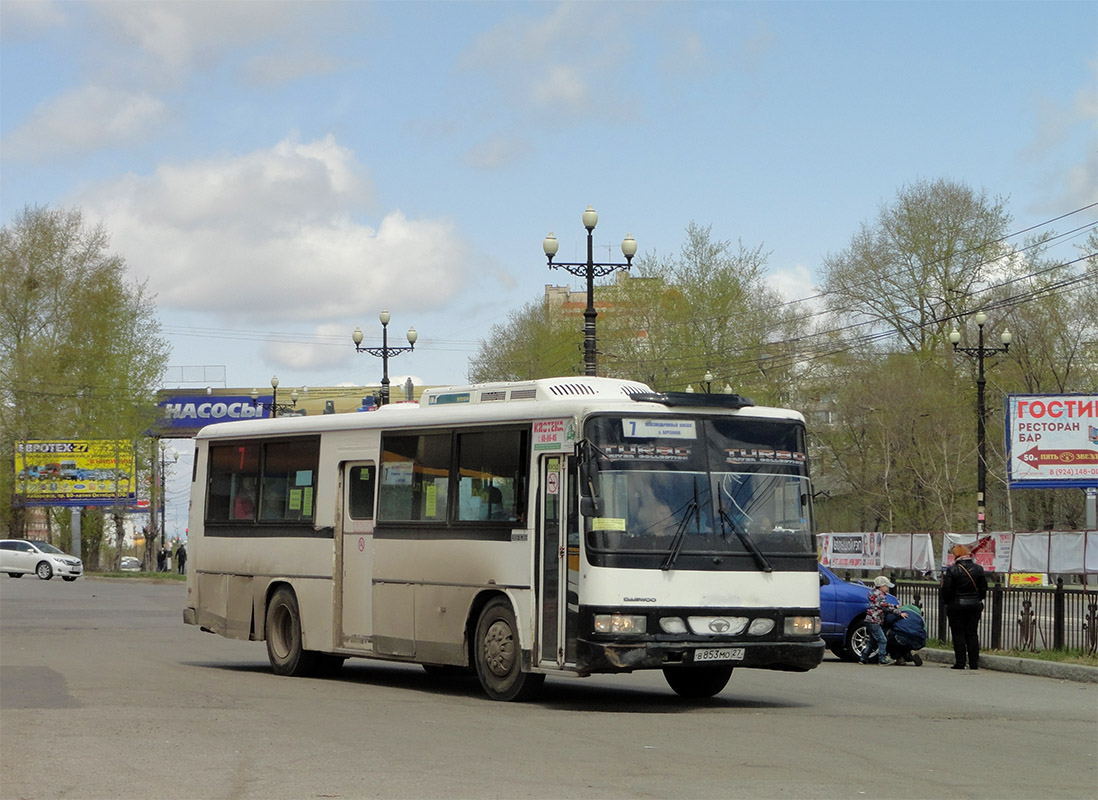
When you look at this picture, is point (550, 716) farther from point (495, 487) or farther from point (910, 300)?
point (910, 300)

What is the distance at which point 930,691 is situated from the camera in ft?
56.6

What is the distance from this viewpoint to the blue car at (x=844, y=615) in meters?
22.1

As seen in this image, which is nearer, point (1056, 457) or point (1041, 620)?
point (1041, 620)

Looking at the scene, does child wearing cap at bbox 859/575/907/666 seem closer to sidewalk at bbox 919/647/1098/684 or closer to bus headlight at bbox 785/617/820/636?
sidewalk at bbox 919/647/1098/684

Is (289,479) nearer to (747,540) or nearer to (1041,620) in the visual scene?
(747,540)

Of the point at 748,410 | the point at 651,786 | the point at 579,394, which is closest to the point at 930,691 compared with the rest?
the point at 748,410

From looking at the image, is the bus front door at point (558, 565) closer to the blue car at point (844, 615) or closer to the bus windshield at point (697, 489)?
the bus windshield at point (697, 489)

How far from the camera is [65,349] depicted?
68.3 m

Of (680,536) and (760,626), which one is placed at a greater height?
(680,536)

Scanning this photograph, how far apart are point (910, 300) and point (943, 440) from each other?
757 cm

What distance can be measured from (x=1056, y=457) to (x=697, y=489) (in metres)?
25.4

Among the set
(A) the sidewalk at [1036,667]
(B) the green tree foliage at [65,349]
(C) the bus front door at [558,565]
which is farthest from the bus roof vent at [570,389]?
(B) the green tree foliage at [65,349]

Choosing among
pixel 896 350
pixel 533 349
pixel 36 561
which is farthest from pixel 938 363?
pixel 36 561

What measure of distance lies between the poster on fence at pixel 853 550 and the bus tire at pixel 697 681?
72.9 feet
